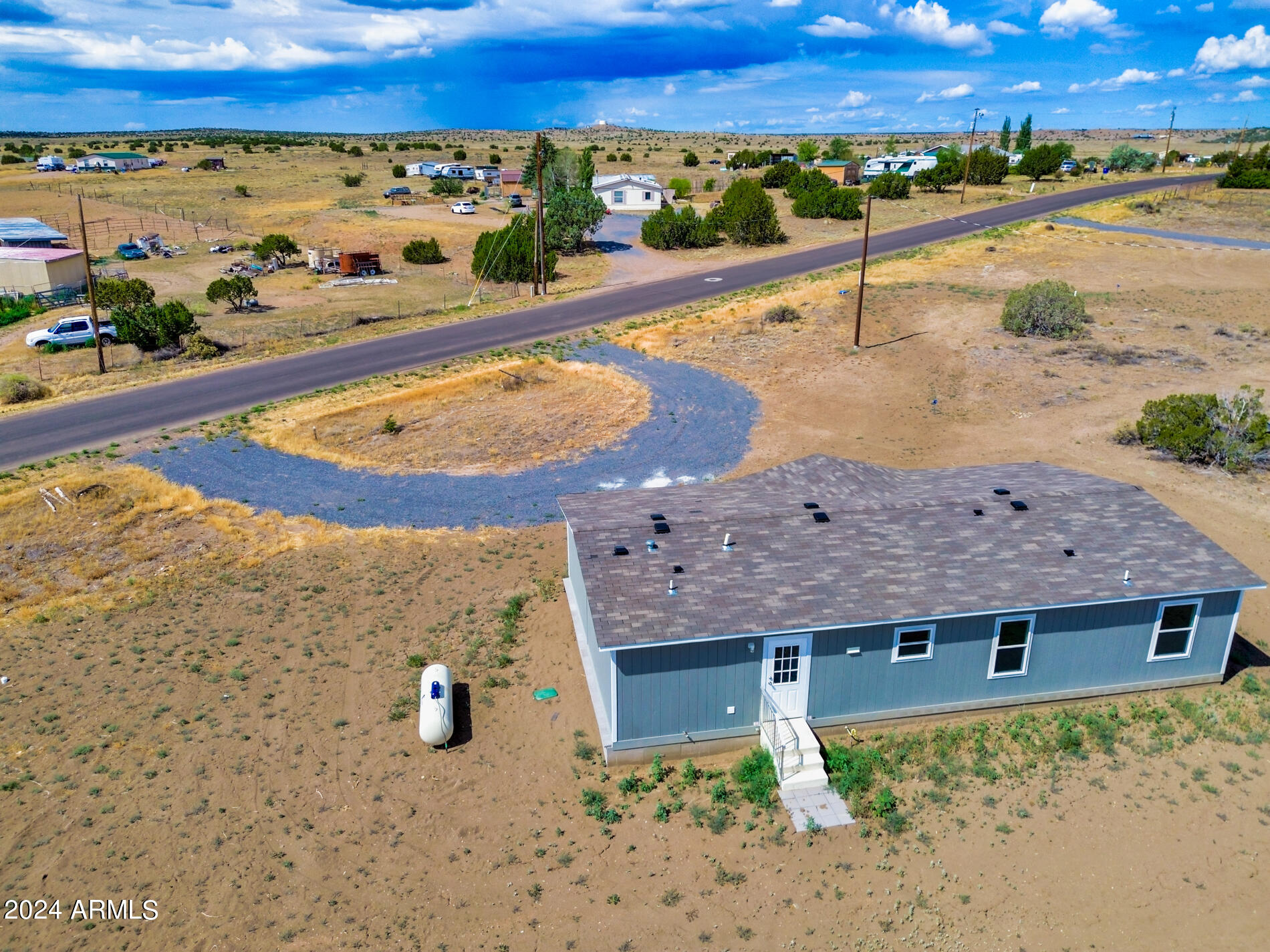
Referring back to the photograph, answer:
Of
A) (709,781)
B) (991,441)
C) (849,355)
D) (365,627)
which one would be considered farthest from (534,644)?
(849,355)

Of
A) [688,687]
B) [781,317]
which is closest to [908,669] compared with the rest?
[688,687]

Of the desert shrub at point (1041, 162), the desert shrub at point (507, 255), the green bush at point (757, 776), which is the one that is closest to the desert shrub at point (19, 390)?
the desert shrub at point (507, 255)

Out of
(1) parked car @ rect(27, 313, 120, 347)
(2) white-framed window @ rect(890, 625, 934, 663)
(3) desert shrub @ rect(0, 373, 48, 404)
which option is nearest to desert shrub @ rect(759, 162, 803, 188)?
(1) parked car @ rect(27, 313, 120, 347)

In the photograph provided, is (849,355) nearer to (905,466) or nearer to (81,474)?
(905,466)

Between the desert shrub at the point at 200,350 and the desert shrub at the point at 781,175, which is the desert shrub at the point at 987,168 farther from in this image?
the desert shrub at the point at 200,350

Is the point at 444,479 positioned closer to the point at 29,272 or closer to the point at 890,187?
the point at 29,272
